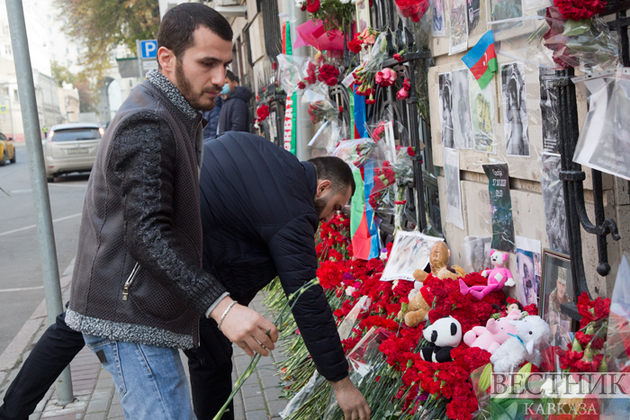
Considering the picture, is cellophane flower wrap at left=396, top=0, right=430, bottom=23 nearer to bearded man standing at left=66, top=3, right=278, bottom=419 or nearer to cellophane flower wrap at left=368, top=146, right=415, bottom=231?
cellophane flower wrap at left=368, top=146, right=415, bottom=231

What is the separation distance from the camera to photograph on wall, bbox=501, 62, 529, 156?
2672 mm

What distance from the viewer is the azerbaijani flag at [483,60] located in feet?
9.29

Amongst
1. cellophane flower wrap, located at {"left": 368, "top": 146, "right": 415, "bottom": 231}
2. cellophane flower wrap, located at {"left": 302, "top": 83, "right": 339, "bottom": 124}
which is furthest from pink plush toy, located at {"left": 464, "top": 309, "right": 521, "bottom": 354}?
cellophane flower wrap, located at {"left": 302, "top": 83, "right": 339, "bottom": 124}

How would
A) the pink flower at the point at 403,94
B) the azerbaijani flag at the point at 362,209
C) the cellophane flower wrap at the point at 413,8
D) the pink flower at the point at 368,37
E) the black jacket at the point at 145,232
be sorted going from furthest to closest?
the azerbaijani flag at the point at 362,209, the pink flower at the point at 368,37, the pink flower at the point at 403,94, the cellophane flower wrap at the point at 413,8, the black jacket at the point at 145,232

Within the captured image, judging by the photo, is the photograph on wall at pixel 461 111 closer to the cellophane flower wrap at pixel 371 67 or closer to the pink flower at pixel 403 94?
the pink flower at pixel 403 94

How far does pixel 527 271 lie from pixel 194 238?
59.9 inches

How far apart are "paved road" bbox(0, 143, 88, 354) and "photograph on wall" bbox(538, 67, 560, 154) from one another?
4425 millimetres

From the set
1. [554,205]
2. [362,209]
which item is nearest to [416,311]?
[554,205]

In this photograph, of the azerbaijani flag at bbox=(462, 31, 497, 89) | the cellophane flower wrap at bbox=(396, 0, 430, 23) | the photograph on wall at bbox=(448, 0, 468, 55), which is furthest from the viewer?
the cellophane flower wrap at bbox=(396, 0, 430, 23)

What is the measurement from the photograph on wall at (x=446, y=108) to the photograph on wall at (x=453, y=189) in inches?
2.3

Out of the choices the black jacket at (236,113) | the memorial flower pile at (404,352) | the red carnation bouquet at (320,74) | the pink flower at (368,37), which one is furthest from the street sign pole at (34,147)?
the black jacket at (236,113)

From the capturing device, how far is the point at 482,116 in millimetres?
3037

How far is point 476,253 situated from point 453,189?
1.30 feet

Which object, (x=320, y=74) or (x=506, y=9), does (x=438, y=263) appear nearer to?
(x=506, y=9)
